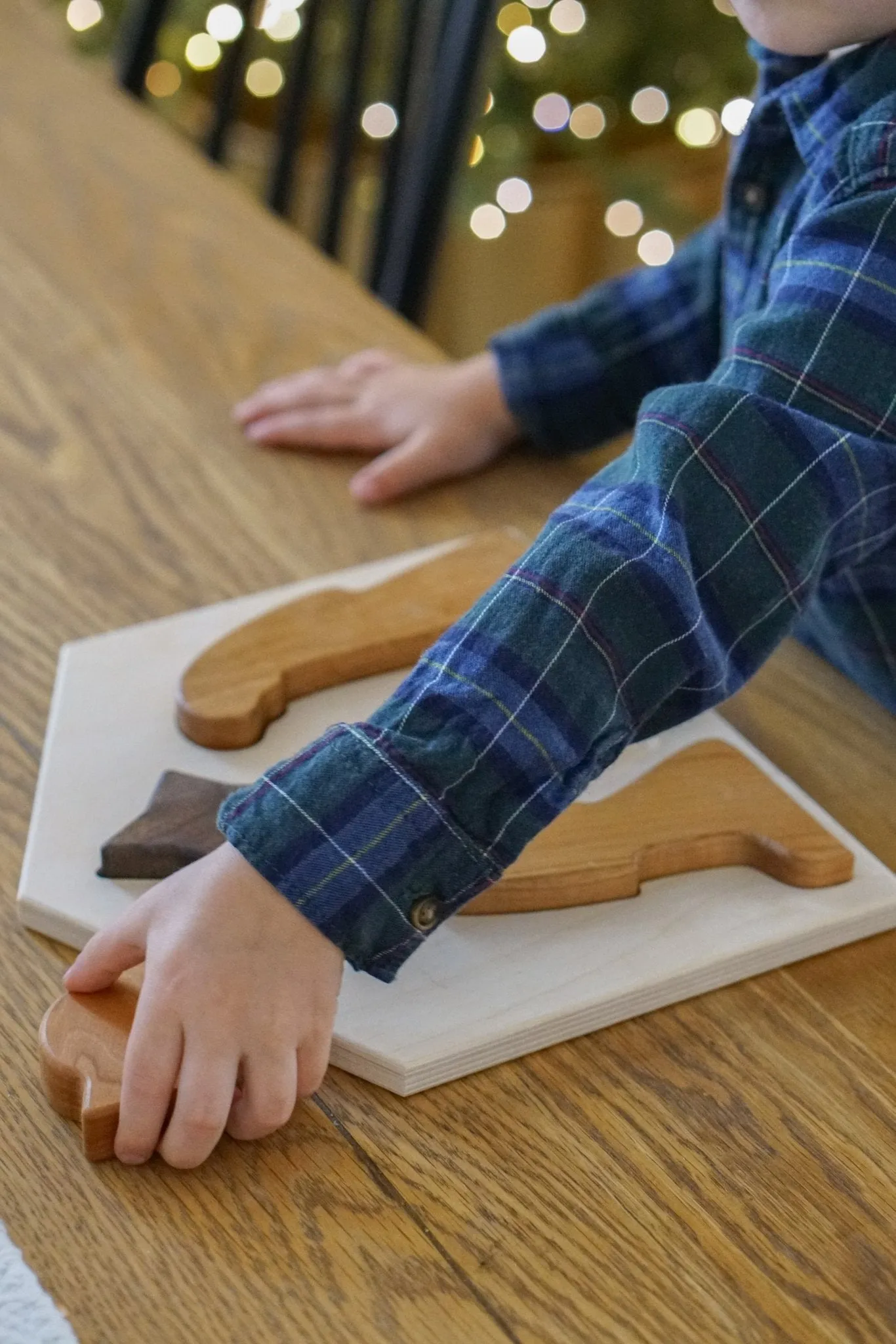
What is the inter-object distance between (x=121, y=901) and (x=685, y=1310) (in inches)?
11.1

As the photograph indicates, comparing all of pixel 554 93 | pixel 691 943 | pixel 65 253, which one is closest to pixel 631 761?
pixel 691 943

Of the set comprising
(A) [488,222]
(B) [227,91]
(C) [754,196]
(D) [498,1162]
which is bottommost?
(A) [488,222]

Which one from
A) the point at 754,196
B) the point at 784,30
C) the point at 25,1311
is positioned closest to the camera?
the point at 25,1311

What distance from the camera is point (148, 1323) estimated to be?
0.47 meters

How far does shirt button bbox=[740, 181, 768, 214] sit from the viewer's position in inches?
33.0

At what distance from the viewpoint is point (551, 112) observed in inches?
96.9

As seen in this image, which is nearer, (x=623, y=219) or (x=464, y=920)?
(x=464, y=920)

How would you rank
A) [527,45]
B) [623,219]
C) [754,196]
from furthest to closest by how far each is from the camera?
[623,219], [527,45], [754,196]

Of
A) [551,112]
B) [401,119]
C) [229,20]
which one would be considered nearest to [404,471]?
[401,119]

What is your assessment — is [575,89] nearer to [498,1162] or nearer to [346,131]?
[346,131]

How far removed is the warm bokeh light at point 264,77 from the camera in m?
2.59

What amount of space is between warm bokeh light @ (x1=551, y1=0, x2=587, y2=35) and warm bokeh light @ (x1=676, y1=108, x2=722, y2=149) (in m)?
0.27

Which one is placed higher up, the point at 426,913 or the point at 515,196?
the point at 426,913

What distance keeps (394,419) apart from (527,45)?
1545 millimetres
